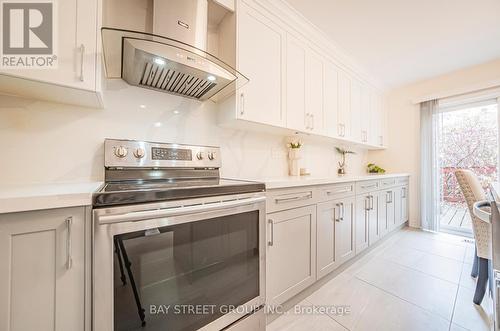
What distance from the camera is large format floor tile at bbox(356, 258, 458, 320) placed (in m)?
1.53

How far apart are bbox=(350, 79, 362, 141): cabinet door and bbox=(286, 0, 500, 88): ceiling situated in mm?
294

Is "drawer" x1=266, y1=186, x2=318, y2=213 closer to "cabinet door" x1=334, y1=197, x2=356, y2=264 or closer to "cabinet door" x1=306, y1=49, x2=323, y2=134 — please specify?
"cabinet door" x1=334, y1=197, x2=356, y2=264

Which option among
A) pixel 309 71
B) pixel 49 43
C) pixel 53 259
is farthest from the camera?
pixel 309 71

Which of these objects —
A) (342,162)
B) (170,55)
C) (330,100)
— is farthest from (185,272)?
(342,162)

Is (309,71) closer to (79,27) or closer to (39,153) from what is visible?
(79,27)

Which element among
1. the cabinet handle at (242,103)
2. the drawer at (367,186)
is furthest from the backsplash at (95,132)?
the drawer at (367,186)

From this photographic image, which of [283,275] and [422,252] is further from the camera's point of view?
[422,252]

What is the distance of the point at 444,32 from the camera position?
213 centimetres

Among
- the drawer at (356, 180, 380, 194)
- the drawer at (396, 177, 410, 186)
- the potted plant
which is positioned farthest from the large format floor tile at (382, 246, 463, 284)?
the potted plant

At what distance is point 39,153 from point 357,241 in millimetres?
2637

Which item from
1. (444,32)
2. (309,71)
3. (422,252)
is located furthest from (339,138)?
(422,252)

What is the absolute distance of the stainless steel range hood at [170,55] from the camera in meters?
1.03

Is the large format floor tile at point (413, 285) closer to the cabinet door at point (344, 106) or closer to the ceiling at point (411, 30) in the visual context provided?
the cabinet door at point (344, 106)

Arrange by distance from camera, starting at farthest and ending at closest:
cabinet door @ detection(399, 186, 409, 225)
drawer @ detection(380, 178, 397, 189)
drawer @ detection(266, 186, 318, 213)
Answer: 1. cabinet door @ detection(399, 186, 409, 225)
2. drawer @ detection(380, 178, 397, 189)
3. drawer @ detection(266, 186, 318, 213)
